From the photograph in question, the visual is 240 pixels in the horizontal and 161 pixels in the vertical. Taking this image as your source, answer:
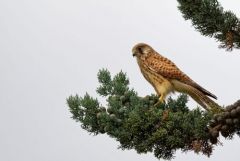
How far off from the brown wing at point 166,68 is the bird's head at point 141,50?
0.25ft

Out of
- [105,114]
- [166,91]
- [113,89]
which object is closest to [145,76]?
[166,91]

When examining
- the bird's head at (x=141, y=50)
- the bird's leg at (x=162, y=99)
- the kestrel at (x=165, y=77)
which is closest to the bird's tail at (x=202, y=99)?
the kestrel at (x=165, y=77)

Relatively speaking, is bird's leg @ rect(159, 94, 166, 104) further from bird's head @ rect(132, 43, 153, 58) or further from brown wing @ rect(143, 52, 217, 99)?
bird's head @ rect(132, 43, 153, 58)

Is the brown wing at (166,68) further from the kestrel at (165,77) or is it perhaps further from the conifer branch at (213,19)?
the conifer branch at (213,19)

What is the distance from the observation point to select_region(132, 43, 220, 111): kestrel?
242 inches

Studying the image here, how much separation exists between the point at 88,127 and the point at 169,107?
77cm

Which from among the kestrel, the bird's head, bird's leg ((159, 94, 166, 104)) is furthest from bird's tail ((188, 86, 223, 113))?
the bird's head

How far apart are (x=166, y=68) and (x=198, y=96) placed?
61 centimetres

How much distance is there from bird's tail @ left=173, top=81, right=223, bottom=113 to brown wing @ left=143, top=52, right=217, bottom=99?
0.14 ft

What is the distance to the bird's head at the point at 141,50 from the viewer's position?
7035 millimetres

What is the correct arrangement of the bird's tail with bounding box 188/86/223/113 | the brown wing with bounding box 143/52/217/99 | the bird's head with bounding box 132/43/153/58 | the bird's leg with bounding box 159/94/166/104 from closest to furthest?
the bird's leg with bounding box 159/94/166/104
the bird's tail with bounding box 188/86/223/113
the brown wing with bounding box 143/52/217/99
the bird's head with bounding box 132/43/153/58

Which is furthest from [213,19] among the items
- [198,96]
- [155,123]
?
[155,123]

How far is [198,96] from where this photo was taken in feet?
20.3

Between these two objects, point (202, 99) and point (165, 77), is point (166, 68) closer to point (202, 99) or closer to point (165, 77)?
point (165, 77)
